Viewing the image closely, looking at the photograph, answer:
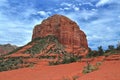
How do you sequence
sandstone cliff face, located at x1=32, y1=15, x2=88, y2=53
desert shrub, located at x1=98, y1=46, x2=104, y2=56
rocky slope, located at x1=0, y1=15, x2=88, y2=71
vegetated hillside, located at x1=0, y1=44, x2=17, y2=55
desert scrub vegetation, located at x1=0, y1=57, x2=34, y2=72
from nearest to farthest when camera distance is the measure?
desert shrub, located at x1=98, y1=46, x2=104, y2=56 < desert scrub vegetation, located at x1=0, y1=57, x2=34, y2=72 < rocky slope, located at x1=0, y1=15, x2=88, y2=71 < sandstone cliff face, located at x1=32, y1=15, x2=88, y2=53 < vegetated hillside, located at x1=0, y1=44, x2=17, y2=55

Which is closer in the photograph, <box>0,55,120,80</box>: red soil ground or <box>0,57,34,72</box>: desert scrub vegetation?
<box>0,55,120,80</box>: red soil ground

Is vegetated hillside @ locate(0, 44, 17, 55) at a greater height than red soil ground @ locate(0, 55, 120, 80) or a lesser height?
greater

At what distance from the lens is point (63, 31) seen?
7762 centimetres

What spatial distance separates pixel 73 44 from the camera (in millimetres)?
79500

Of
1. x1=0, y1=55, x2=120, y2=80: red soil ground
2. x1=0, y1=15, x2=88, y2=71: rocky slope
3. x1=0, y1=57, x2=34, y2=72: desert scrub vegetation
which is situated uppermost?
x1=0, y1=15, x2=88, y2=71: rocky slope

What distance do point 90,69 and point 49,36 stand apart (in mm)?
59191

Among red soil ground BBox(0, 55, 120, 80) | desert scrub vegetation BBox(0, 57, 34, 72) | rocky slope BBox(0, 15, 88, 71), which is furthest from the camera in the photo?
Result: rocky slope BBox(0, 15, 88, 71)

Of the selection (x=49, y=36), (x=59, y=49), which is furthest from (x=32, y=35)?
(x=59, y=49)

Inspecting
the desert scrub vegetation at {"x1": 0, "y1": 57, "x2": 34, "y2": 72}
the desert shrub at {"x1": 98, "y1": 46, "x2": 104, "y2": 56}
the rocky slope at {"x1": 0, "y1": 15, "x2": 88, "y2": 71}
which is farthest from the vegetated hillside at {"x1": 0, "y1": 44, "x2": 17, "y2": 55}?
the desert shrub at {"x1": 98, "y1": 46, "x2": 104, "y2": 56}

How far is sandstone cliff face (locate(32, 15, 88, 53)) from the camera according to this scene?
3012 inches

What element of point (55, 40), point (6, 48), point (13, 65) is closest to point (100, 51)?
point (13, 65)

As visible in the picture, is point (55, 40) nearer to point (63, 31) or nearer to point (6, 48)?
point (63, 31)

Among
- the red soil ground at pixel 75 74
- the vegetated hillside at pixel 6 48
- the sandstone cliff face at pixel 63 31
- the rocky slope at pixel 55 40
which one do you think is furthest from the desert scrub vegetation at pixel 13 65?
the vegetated hillside at pixel 6 48

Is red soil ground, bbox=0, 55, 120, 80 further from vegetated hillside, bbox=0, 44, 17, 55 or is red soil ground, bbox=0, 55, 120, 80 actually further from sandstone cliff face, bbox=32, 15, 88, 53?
vegetated hillside, bbox=0, 44, 17, 55
